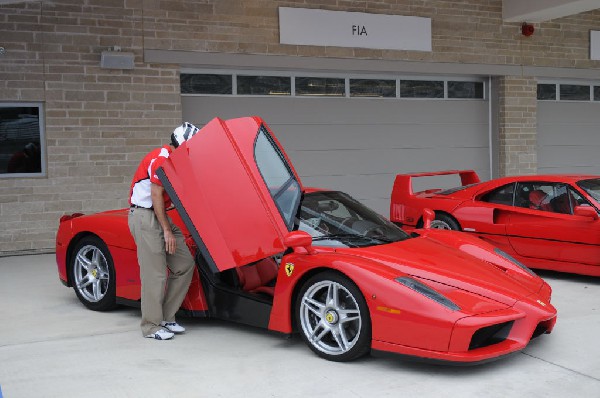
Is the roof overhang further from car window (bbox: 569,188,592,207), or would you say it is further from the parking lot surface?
the parking lot surface

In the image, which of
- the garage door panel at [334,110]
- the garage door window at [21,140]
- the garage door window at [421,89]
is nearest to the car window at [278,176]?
the garage door window at [21,140]

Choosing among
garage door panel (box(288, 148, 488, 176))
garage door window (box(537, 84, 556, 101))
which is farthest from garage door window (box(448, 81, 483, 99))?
garage door window (box(537, 84, 556, 101))

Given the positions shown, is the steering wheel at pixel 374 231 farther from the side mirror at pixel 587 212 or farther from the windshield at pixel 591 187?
the windshield at pixel 591 187

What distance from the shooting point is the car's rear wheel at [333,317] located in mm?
4531

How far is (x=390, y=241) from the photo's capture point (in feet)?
17.6

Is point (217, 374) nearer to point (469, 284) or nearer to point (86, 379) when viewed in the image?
point (86, 379)

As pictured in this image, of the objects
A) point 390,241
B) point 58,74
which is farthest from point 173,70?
point 390,241

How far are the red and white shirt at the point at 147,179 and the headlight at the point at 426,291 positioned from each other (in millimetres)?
1972

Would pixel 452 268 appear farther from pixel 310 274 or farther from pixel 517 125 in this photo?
pixel 517 125

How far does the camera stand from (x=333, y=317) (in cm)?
466

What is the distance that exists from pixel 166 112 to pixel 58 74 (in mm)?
1600

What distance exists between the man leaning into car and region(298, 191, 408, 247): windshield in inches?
38.6

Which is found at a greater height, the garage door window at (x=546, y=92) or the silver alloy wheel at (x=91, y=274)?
the garage door window at (x=546, y=92)

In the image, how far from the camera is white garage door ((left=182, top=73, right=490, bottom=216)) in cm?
1162
